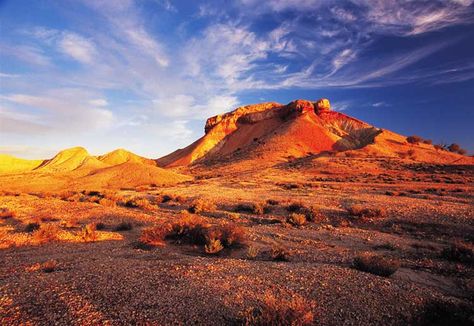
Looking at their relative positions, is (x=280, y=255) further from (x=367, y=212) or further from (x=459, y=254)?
(x=367, y=212)

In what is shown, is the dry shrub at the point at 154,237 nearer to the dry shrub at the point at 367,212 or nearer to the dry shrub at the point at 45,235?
the dry shrub at the point at 45,235

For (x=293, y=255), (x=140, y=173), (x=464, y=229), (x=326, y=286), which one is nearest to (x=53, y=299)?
(x=326, y=286)

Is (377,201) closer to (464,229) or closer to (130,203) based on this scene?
(464,229)

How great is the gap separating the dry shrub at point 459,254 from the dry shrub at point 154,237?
8269 millimetres

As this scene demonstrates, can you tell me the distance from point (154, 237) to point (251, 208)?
7.62 meters

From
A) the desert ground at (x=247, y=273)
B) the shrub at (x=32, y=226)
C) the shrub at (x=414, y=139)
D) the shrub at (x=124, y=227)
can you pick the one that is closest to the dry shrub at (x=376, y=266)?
the desert ground at (x=247, y=273)

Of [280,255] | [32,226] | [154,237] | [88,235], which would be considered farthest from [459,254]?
[32,226]

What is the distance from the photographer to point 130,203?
63.3 feet

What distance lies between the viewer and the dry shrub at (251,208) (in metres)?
16.0

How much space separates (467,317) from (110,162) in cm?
9196

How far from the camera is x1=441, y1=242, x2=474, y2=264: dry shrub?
26.7ft

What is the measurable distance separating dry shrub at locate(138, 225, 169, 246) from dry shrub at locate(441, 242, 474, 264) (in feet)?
27.1

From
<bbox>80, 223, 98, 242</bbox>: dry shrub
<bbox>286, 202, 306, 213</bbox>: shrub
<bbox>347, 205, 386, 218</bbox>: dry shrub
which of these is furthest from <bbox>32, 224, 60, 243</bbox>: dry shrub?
<bbox>347, 205, 386, 218</bbox>: dry shrub

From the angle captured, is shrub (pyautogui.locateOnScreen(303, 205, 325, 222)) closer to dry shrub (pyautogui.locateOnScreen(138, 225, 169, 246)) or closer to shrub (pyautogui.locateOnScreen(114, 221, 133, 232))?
dry shrub (pyautogui.locateOnScreen(138, 225, 169, 246))
